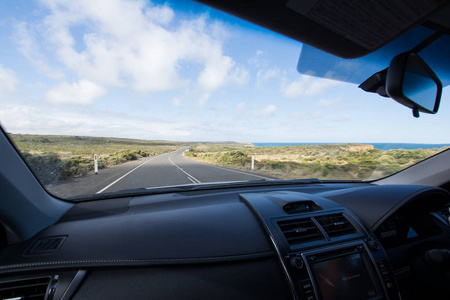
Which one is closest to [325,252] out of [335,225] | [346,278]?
[346,278]

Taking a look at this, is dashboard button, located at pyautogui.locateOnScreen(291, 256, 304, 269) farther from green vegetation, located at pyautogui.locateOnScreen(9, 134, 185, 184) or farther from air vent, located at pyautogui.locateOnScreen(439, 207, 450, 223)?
air vent, located at pyautogui.locateOnScreen(439, 207, 450, 223)

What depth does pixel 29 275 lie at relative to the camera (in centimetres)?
148

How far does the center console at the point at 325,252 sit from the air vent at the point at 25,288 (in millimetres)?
1635

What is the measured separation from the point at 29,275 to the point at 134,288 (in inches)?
26.6

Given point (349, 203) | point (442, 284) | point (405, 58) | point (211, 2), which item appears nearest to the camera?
point (211, 2)

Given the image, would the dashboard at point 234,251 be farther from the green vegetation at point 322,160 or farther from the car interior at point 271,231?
the green vegetation at point 322,160

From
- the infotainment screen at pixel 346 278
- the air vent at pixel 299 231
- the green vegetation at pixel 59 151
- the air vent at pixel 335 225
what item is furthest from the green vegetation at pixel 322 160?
the green vegetation at pixel 59 151

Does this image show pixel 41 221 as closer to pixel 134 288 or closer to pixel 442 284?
pixel 134 288

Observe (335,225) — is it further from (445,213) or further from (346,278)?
(445,213)

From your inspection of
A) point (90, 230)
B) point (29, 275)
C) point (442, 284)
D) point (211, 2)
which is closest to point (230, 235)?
point (90, 230)

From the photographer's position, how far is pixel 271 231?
1969 millimetres

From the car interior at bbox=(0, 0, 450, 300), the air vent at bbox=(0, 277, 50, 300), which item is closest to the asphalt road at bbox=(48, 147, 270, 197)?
the car interior at bbox=(0, 0, 450, 300)

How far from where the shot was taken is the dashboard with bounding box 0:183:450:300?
154 centimetres

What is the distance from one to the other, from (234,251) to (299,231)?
2.10ft
